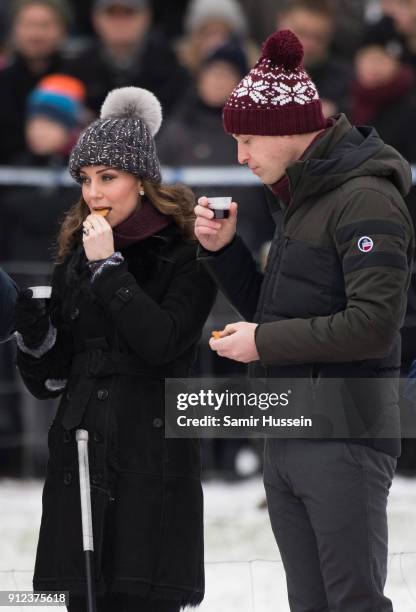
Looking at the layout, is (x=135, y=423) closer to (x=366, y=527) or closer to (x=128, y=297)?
(x=128, y=297)

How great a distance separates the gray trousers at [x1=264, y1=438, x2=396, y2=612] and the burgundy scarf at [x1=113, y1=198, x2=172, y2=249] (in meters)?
0.78

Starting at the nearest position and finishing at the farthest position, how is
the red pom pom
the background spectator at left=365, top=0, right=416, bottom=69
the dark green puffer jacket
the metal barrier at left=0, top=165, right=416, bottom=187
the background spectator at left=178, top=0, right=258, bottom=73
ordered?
the dark green puffer jacket → the red pom pom → the metal barrier at left=0, top=165, right=416, bottom=187 → the background spectator at left=365, top=0, right=416, bottom=69 → the background spectator at left=178, top=0, right=258, bottom=73

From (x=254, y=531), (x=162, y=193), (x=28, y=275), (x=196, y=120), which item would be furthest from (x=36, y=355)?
(x=196, y=120)

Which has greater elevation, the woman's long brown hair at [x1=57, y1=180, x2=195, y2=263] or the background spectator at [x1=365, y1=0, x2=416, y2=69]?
the background spectator at [x1=365, y1=0, x2=416, y2=69]

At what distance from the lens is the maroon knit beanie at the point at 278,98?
4.01 m

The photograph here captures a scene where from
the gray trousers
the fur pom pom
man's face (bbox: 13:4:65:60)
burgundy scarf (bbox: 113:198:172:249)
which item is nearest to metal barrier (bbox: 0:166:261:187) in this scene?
man's face (bbox: 13:4:65:60)

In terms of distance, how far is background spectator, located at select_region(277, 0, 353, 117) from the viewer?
338 inches

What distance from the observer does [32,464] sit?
7.88 m

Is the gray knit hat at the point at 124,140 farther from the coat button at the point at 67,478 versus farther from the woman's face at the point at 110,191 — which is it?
the coat button at the point at 67,478

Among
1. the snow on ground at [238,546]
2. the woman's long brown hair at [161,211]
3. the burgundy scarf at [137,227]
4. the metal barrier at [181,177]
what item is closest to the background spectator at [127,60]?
the metal barrier at [181,177]

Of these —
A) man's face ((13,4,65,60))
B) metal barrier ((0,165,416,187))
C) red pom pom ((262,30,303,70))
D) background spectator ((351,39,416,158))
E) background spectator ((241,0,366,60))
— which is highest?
background spectator ((241,0,366,60))

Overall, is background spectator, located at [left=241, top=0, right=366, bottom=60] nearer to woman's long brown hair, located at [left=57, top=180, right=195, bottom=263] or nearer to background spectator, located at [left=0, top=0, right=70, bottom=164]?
background spectator, located at [left=0, top=0, right=70, bottom=164]

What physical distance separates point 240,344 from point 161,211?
0.63 m

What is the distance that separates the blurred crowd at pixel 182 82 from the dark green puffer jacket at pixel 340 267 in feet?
9.58
